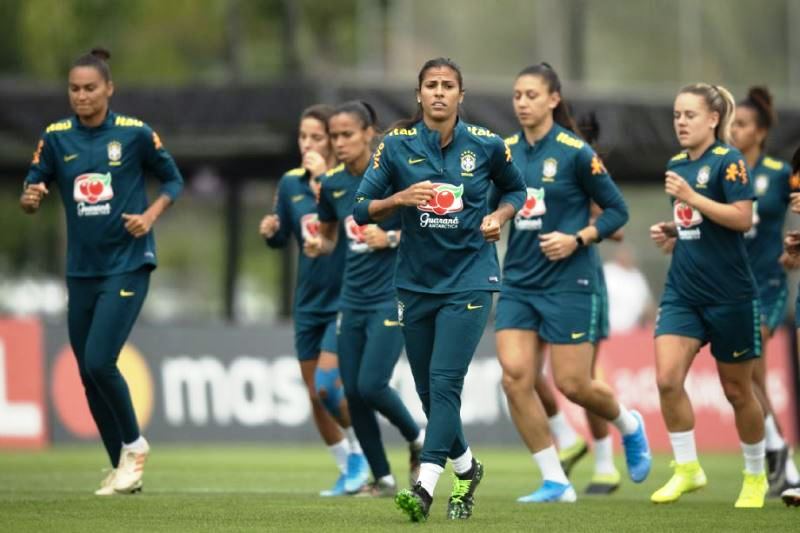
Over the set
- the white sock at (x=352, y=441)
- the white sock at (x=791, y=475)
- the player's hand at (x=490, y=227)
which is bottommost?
the white sock at (x=791, y=475)

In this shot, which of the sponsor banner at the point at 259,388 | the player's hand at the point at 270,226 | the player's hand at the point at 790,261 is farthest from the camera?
the sponsor banner at the point at 259,388

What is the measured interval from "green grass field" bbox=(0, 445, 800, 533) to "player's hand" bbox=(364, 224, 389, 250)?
167 centimetres

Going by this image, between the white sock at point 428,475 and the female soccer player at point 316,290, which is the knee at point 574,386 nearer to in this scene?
the female soccer player at point 316,290

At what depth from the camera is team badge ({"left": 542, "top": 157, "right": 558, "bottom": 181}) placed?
37.4 feet

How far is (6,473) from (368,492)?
3.92 metres

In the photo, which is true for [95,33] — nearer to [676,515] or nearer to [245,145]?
[245,145]

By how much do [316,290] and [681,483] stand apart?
3.01m

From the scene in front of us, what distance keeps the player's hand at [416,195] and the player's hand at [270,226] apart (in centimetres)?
324

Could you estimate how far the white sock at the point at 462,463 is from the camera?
9906 millimetres

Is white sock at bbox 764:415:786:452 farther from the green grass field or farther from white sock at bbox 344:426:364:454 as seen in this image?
white sock at bbox 344:426:364:454

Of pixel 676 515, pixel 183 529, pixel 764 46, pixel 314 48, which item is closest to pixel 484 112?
pixel 764 46

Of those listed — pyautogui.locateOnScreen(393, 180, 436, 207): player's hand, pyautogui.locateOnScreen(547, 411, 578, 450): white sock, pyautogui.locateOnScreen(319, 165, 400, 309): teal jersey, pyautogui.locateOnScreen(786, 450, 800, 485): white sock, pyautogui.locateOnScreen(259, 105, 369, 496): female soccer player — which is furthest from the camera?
pyautogui.locateOnScreen(547, 411, 578, 450): white sock

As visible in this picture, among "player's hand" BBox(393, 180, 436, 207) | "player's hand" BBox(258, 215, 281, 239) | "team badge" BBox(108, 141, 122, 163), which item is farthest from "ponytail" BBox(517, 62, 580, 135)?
"team badge" BBox(108, 141, 122, 163)

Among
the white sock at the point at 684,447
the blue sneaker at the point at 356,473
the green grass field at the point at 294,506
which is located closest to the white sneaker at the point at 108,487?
the green grass field at the point at 294,506
